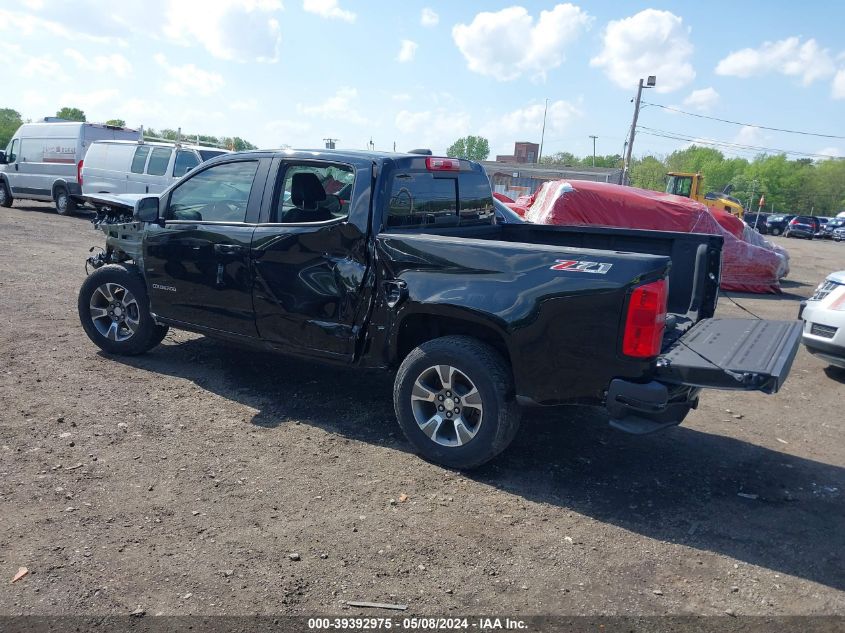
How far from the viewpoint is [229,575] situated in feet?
10.5

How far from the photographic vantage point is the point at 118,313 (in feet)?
20.7

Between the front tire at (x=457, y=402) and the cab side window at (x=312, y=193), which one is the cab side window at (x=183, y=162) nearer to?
the cab side window at (x=312, y=193)

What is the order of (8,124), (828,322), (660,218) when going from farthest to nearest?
(8,124) → (660,218) → (828,322)

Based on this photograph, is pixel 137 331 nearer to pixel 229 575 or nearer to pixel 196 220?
pixel 196 220

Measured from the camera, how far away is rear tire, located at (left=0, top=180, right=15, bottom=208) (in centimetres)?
2094

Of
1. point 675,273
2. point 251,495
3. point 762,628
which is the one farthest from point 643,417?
point 251,495

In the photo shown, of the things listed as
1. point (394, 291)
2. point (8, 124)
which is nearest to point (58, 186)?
point (394, 291)

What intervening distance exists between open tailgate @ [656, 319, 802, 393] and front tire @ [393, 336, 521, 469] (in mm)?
936

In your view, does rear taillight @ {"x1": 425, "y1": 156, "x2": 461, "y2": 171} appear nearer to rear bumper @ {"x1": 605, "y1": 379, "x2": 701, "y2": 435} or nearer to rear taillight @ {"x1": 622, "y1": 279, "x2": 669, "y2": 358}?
rear taillight @ {"x1": 622, "y1": 279, "x2": 669, "y2": 358}

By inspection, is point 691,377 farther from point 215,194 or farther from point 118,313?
point 118,313

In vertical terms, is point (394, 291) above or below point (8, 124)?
below

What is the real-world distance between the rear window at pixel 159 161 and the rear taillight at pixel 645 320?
13885 millimetres

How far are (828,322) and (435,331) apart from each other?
4.29 metres

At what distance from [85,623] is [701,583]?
2.75 m
